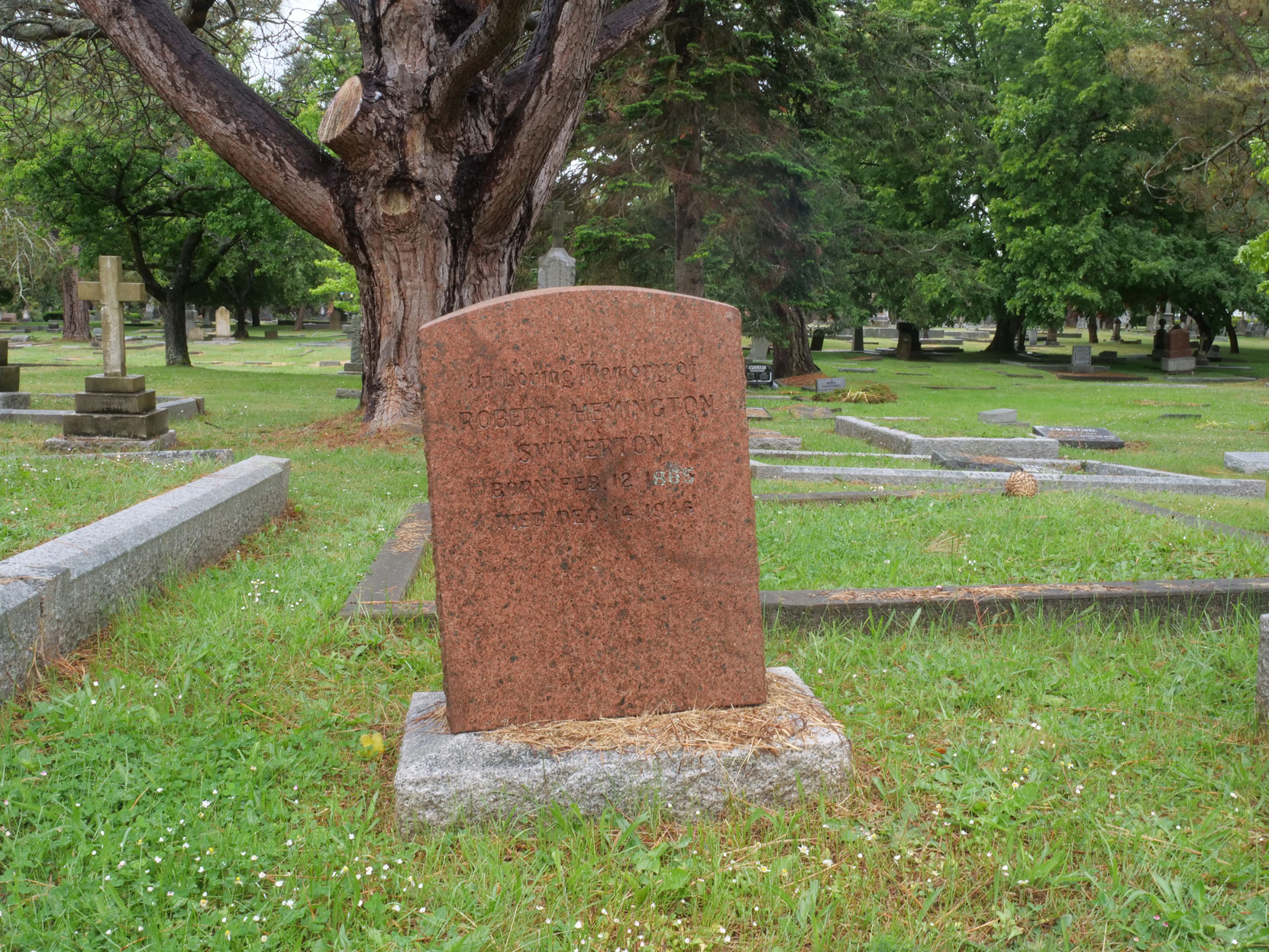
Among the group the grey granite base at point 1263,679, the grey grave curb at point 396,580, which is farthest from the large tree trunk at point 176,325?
the grey granite base at point 1263,679

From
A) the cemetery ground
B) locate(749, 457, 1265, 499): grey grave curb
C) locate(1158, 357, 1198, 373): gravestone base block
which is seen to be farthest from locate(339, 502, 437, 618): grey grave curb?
locate(1158, 357, 1198, 373): gravestone base block

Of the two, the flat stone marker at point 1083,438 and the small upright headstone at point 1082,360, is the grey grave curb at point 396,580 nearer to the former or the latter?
the flat stone marker at point 1083,438

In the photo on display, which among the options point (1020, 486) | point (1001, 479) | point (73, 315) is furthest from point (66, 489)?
point (73, 315)

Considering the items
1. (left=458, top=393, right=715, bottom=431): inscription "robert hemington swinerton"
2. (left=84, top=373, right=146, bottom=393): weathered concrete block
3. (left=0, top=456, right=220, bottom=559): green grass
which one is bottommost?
(left=0, top=456, right=220, bottom=559): green grass

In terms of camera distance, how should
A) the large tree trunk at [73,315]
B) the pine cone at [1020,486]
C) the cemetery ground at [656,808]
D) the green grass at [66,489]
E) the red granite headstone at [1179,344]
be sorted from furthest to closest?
1. the large tree trunk at [73,315]
2. the red granite headstone at [1179,344]
3. the pine cone at [1020,486]
4. the green grass at [66,489]
5. the cemetery ground at [656,808]

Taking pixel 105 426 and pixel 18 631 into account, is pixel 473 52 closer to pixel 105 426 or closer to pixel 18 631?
pixel 105 426

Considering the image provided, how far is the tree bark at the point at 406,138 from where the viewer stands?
9719mm

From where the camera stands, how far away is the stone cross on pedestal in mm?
10070

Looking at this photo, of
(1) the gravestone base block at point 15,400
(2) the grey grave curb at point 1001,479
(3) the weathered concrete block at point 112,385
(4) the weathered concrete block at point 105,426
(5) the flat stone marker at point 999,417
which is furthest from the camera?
(5) the flat stone marker at point 999,417

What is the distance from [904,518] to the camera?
260 inches

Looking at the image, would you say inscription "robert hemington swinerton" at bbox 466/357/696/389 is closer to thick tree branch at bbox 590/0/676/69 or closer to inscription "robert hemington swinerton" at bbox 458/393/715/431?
inscription "robert hemington swinerton" at bbox 458/393/715/431

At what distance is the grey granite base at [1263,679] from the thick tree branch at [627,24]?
9.52 metres

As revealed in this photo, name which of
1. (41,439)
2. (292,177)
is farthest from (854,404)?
(41,439)

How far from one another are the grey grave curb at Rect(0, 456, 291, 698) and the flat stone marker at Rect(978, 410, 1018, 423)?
40.4 ft
